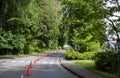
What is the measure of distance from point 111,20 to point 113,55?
3.05 m

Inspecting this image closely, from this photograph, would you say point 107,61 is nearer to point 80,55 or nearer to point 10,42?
point 80,55

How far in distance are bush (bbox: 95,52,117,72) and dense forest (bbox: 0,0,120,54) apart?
3.95 feet

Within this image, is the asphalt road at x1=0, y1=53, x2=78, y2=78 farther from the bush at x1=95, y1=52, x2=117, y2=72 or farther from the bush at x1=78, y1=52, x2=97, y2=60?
the bush at x1=78, y1=52, x2=97, y2=60

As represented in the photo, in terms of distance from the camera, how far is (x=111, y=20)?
30.5 meters

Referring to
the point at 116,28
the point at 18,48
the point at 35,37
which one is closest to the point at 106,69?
the point at 116,28

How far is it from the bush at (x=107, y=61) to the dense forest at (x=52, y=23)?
1205 mm

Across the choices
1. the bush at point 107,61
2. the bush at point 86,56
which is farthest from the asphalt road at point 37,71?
the bush at point 86,56

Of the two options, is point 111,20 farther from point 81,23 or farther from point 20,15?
point 20,15

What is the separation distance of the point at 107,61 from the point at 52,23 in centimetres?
6834

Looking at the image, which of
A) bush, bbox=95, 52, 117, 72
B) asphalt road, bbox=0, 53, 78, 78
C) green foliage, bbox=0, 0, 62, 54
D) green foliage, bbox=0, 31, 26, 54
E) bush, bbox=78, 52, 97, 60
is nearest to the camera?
asphalt road, bbox=0, 53, 78, 78

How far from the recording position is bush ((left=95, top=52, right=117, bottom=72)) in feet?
98.6

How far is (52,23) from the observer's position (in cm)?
9869

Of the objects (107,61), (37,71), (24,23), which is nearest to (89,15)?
(107,61)

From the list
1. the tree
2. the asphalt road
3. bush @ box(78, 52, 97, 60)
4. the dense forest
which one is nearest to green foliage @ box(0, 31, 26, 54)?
the dense forest
